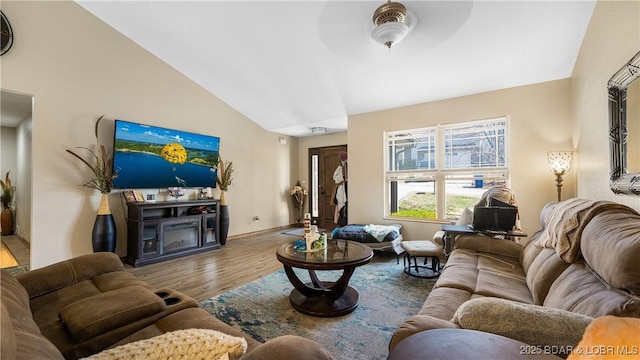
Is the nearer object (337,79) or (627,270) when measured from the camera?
(627,270)

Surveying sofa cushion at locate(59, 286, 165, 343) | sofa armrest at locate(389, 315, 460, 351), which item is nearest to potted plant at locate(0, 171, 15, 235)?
sofa cushion at locate(59, 286, 165, 343)

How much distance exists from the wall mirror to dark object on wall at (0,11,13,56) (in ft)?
17.7

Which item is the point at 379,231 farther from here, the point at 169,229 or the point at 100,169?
the point at 100,169

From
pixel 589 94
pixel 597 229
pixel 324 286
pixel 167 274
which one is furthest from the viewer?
pixel 167 274

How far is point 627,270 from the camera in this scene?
0.91m

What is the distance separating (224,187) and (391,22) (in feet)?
12.5

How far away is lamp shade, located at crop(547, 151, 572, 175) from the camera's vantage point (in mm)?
3012

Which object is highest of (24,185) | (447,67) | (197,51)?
(197,51)

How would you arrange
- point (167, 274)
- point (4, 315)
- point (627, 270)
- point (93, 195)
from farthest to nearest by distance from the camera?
point (93, 195), point (167, 274), point (627, 270), point (4, 315)

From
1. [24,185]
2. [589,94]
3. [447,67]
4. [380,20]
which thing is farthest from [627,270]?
[24,185]

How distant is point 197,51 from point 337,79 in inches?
82.9

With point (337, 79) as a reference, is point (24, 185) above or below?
below

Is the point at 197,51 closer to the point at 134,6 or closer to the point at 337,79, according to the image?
the point at 134,6

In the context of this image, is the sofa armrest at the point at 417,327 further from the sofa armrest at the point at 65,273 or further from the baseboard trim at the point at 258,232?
the baseboard trim at the point at 258,232
